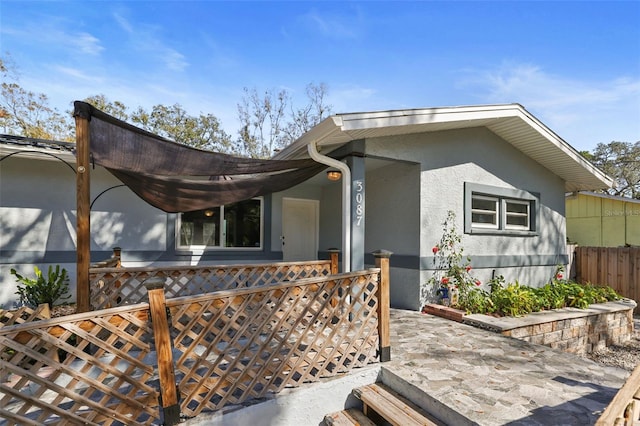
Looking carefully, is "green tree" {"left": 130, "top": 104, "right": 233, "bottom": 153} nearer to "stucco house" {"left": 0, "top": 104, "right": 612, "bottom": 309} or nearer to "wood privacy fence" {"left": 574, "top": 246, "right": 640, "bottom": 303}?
"stucco house" {"left": 0, "top": 104, "right": 612, "bottom": 309}

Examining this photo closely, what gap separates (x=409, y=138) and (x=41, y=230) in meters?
6.94

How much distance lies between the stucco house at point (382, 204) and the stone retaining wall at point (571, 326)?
1.24 metres

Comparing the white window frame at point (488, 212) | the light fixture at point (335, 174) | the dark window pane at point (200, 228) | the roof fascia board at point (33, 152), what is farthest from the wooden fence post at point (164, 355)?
the white window frame at point (488, 212)

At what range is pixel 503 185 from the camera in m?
6.76

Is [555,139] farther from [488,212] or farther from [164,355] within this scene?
[164,355]

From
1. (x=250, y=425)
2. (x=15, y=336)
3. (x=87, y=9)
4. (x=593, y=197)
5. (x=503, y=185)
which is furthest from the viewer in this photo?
(x=593, y=197)

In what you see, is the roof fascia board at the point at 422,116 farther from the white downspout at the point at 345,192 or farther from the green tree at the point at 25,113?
the green tree at the point at 25,113

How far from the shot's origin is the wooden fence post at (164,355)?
2307 mm

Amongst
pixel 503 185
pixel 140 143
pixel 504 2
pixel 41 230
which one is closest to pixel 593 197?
pixel 503 185

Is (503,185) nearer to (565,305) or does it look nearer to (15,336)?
(565,305)

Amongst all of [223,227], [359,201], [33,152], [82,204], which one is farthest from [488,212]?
[33,152]

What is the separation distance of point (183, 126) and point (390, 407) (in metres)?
19.4

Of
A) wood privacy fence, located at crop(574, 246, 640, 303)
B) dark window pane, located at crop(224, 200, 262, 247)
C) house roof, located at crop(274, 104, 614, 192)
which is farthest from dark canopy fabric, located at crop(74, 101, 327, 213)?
wood privacy fence, located at crop(574, 246, 640, 303)

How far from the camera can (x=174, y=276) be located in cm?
485
